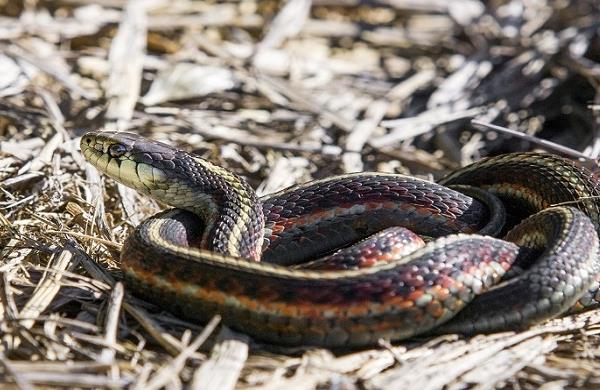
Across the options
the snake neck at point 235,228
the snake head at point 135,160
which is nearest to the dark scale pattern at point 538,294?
the snake neck at point 235,228

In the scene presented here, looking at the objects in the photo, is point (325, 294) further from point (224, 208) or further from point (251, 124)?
point (251, 124)

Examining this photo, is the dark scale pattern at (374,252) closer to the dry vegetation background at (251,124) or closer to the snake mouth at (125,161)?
the dry vegetation background at (251,124)

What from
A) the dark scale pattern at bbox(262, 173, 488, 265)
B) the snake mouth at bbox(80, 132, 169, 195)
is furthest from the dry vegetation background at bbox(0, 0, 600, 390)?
the dark scale pattern at bbox(262, 173, 488, 265)

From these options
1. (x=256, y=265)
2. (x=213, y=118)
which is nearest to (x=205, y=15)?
(x=213, y=118)

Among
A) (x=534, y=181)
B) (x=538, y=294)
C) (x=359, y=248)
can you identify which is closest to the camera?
(x=538, y=294)

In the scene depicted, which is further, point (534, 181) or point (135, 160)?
point (534, 181)

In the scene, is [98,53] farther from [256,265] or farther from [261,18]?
[256,265]

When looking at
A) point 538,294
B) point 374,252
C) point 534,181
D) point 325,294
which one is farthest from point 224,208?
point 534,181
